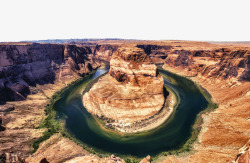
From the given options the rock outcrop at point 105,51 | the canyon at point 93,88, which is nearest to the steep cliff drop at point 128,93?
the canyon at point 93,88

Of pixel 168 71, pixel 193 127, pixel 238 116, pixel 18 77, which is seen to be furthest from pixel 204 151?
pixel 168 71

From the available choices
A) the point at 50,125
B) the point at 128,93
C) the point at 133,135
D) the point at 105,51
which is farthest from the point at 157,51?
the point at 50,125

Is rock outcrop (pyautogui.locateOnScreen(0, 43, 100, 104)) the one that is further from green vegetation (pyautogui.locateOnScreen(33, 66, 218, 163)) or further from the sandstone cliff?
the sandstone cliff

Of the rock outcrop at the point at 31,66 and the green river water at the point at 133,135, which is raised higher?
the rock outcrop at the point at 31,66

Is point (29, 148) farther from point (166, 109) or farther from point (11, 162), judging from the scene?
point (166, 109)

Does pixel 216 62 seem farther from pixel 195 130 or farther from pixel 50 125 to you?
pixel 50 125

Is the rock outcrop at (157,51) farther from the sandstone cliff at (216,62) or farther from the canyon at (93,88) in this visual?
the canyon at (93,88)
